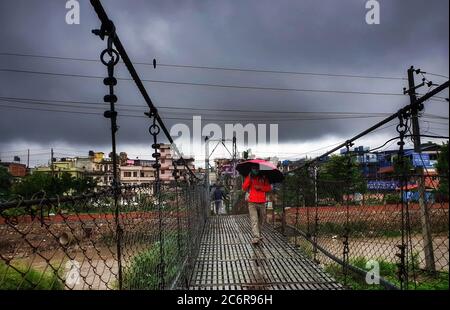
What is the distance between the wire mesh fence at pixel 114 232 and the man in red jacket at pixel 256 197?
54.6 inches

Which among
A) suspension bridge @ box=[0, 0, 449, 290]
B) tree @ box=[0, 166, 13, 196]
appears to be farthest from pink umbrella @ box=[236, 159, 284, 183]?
tree @ box=[0, 166, 13, 196]

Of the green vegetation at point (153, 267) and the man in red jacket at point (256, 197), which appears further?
the man in red jacket at point (256, 197)

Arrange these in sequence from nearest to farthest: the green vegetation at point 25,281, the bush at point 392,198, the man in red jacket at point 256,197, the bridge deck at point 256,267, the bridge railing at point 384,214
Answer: the green vegetation at point 25,281
the bridge railing at point 384,214
the bush at point 392,198
the bridge deck at point 256,267
the man in red jacket at point 256,197

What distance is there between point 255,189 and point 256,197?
137 millimetres

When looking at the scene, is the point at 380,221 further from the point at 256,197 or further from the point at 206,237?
the point at 206,237

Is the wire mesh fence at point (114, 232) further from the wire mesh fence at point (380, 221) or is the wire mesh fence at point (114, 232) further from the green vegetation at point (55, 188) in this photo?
the wire mesh fence at point (380, 221)

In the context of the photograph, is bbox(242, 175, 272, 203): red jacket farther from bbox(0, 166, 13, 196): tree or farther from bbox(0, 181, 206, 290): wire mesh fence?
bbox(0, 166, 13, 196): tree

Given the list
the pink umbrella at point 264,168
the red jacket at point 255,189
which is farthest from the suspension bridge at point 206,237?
the red jacket at point 255,189

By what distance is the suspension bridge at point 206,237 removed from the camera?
1658 millimetres

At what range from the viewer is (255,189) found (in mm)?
6062
